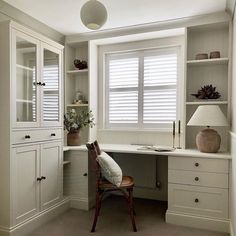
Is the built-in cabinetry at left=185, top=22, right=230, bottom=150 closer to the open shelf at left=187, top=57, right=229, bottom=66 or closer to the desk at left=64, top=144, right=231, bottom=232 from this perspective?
the open shelf at left=187, top=57, right=229, bottom=66

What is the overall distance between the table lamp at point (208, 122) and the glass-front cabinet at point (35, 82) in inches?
63.8

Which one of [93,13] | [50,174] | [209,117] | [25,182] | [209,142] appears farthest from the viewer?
[50,174]

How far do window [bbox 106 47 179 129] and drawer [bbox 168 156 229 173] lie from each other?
0.81 m

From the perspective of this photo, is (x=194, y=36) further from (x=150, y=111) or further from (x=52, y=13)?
(x=52, y=13)

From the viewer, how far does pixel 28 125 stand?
240cm

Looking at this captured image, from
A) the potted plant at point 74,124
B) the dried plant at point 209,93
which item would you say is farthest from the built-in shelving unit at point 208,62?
the potted plant at point 74,124

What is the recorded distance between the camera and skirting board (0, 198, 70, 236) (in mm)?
2213

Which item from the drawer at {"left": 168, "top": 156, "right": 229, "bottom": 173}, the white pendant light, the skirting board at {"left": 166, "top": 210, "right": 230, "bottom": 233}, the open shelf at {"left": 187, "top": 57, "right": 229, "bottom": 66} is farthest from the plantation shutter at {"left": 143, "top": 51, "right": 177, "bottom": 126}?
the white pendant light

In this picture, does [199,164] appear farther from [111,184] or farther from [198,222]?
[111,184]

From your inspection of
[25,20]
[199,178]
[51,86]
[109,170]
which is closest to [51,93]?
[51,86]

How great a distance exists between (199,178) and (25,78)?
2.12 meters

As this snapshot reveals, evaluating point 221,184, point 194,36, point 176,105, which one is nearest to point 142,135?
point 176,105

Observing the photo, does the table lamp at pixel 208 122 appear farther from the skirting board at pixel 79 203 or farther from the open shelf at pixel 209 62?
the skirting board at pixel 79 203

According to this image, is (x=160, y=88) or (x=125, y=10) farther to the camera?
(x=160, y=88)
